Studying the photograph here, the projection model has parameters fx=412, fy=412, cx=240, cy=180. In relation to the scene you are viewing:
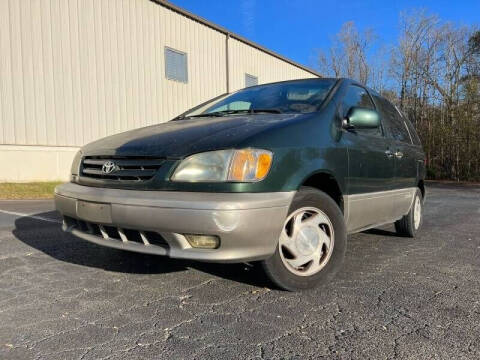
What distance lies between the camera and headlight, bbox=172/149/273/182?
244 cm

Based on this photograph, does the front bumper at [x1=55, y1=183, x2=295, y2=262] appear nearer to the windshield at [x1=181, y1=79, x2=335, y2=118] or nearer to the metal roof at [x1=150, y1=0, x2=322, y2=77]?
the windshield at [x1=181, y1=79, x2=335, y2=118]

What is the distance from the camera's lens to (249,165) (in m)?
2.46

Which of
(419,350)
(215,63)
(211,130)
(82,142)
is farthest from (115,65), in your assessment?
(419,350)

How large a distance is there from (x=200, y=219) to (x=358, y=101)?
2150 mm

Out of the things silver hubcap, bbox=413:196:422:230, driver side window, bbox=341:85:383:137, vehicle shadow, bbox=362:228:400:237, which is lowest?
vehicle shadow, bbox=362:228:400:237

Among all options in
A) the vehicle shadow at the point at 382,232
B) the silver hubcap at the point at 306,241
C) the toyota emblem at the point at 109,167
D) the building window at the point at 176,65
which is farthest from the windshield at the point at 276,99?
the building window at the point at 176,65

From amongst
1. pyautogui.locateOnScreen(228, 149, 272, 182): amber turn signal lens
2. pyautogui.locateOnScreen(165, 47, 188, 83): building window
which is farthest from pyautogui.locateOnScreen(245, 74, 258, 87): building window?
pyautogui.locateOnScreen(228, 149, 272, 182): amber turn signal lens

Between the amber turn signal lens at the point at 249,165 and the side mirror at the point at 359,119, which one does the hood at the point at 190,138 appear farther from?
the side mirror at the point at 359,119

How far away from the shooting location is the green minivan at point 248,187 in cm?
240

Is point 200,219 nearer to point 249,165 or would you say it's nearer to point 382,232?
point 249,165

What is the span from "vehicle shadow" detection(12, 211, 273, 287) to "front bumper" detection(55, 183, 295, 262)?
0.36 m

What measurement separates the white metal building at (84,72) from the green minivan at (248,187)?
8.97 meters

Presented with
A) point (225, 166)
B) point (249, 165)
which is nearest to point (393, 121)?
point (249, 165)

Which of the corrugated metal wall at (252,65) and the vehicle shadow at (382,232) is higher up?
the corrugated metal wall at (252,65)
